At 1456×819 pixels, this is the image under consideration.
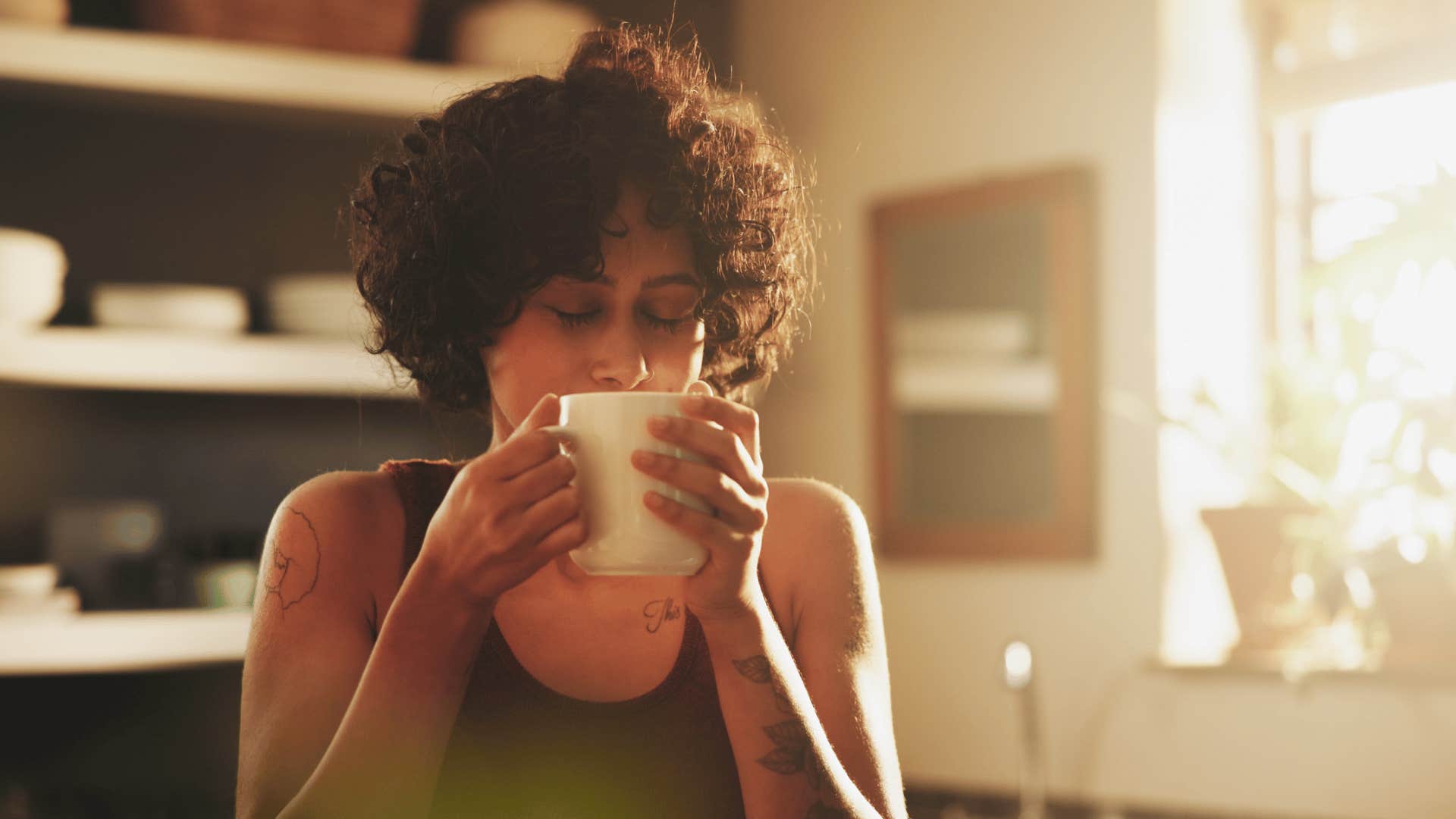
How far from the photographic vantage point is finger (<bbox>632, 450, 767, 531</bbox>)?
2.70 feet

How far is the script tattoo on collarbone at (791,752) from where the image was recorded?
102cm

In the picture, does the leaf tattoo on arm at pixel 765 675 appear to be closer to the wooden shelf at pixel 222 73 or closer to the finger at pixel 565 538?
the finger at pixel 565 538

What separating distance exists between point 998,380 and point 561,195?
2258mm

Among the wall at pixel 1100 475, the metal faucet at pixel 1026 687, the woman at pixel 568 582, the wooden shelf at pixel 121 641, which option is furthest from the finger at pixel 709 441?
the wall at pixel 1100 475

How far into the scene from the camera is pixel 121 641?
273cm

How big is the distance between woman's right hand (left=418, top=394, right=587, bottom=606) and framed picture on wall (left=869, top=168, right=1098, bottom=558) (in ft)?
7.68

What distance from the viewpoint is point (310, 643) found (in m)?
1.10

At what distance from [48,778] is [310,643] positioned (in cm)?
213

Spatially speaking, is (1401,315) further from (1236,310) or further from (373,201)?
(373,201)

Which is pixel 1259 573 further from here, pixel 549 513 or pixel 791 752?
pixel 549 513

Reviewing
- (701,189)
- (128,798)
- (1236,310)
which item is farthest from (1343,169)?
(128,798)

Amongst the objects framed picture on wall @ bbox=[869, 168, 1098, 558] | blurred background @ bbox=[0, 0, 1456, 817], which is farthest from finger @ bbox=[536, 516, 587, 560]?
framed picture on wall @ bbox=[869, 168, 1098, 558]

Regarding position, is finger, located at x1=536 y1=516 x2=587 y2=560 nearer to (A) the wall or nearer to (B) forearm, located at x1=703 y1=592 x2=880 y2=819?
(B) forearm, located at x1=703 y1=592 x2=880 y2=819

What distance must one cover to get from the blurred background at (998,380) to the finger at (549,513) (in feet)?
5.79
